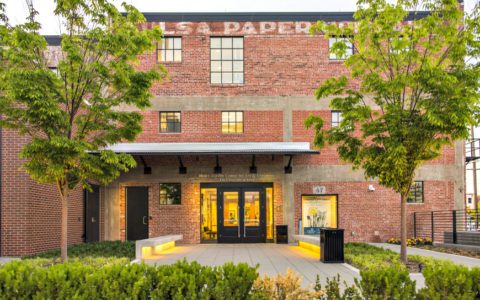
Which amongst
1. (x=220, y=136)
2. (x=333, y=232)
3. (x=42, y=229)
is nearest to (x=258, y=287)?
(x=333, y=232)

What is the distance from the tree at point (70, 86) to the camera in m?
9.27

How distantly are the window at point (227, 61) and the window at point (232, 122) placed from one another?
1.64m

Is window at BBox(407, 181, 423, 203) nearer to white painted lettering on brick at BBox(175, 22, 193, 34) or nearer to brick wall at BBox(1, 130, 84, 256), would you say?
white painted lettering on brick at BBox(175, 22, 193, 34)

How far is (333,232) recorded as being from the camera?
1190 centimetres

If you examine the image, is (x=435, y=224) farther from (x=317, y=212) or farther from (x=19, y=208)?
(x=19, y=208)

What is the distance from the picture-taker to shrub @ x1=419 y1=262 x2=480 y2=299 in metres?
5.38

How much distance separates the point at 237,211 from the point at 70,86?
1123cm

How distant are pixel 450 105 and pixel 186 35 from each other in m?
14.0

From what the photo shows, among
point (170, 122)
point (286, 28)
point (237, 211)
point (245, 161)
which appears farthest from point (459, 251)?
point (170, 122)

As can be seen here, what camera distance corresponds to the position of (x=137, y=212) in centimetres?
2022

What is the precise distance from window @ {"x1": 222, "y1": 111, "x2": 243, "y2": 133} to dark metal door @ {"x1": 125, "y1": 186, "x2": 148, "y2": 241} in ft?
16.6

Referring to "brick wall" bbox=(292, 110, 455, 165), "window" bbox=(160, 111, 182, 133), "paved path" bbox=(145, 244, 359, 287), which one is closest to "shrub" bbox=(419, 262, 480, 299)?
"paved path" bbox=(145, 244, 359, 287)

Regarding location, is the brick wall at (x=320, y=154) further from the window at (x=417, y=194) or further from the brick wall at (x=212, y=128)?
the window at (x=417, y=194)

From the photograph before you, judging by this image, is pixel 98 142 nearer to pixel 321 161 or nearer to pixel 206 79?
pixel 206 79
